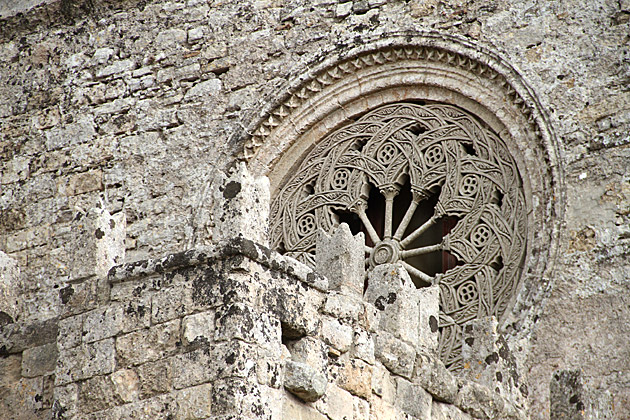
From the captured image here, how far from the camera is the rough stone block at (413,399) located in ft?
20.5

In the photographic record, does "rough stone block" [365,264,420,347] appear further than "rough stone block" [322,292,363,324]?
Yes

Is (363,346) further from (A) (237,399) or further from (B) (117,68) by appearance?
(B) (117,68)

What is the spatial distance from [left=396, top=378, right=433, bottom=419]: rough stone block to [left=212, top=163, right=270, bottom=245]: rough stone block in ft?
3.72

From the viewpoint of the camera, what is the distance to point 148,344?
5547mm

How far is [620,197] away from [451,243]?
4.06ft

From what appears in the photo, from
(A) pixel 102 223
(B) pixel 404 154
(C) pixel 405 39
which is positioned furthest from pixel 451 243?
(A) pixel 102 223

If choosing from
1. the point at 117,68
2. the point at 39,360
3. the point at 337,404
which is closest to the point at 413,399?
the point at 337,404

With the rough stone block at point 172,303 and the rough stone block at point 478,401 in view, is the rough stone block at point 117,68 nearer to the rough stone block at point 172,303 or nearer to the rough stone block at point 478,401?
Result: the rough stone block at point 478,401

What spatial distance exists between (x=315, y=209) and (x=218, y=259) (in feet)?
13.2

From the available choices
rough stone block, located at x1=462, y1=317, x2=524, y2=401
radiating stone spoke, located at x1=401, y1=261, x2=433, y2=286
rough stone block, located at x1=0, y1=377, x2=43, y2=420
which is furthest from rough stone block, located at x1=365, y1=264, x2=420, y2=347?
radiating stone spoke, located at x1=401, y1=261, x2=433, y2=286

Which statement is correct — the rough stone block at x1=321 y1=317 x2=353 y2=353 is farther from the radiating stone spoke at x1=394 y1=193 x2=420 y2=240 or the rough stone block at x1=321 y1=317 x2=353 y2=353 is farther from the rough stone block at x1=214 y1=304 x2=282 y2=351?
the radiating stone spoke at x1=394 y1=193 x2=420 y2=240

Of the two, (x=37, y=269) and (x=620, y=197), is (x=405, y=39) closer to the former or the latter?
(x=620, y=197)

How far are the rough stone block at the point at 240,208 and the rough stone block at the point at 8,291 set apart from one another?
1.50 m

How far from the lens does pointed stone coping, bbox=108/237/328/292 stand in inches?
215
